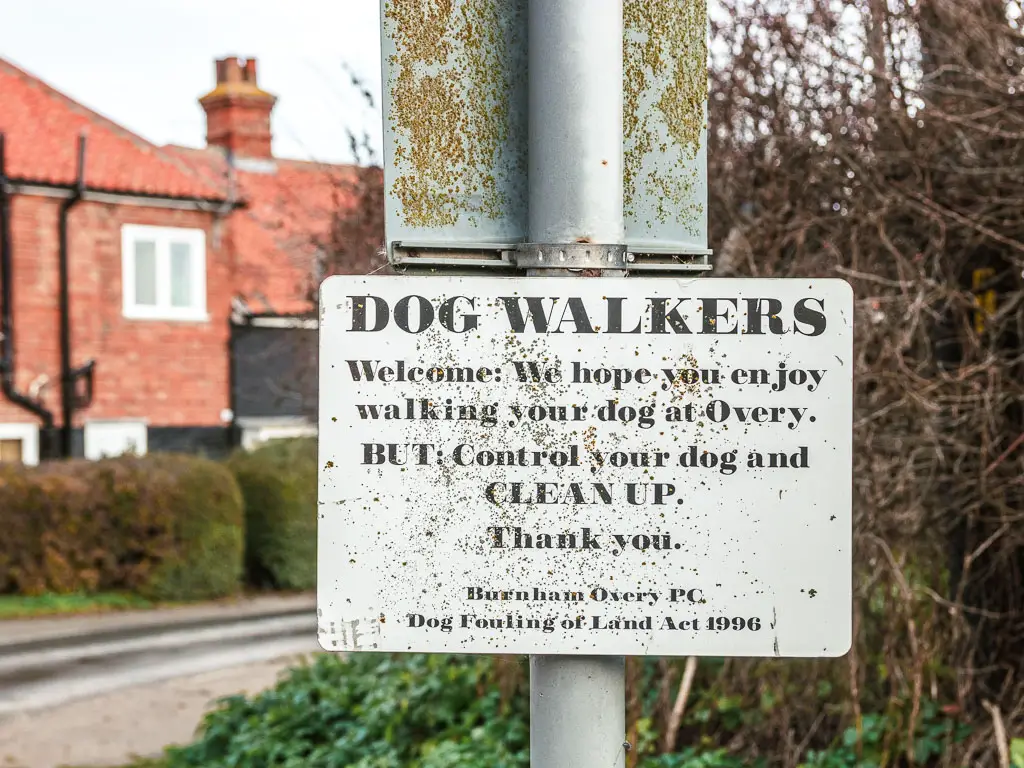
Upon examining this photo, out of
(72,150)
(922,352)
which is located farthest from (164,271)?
(922,352)

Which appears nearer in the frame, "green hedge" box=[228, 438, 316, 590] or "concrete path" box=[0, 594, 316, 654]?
"concrete path" box=[0, 594, 316, 654]

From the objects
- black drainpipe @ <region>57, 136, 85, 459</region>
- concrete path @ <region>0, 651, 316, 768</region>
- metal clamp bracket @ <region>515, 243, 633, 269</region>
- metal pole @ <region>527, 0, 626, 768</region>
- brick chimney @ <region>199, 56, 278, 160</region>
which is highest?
brick chimney @ <region>199, 56, 278, 160</region>

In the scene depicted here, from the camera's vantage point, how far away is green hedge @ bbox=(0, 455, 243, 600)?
50.5 feet

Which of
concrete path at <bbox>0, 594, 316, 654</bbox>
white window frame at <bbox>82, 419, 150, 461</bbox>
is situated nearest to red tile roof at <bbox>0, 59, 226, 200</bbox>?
white window frame at <bbox>82, 419, 150, 461</bbox>

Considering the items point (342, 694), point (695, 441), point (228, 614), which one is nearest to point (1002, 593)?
point (342, 694)

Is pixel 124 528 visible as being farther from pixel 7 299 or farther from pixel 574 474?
pixel 574 474

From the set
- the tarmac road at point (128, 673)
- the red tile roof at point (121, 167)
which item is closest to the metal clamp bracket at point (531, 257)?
the tarmac road at point (128, 673)

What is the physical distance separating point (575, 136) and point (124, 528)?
15.1 meters

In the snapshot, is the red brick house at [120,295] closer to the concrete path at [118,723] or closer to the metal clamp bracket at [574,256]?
the concrete path at [118,723]

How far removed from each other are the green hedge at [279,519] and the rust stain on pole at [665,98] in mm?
Answer: 15775

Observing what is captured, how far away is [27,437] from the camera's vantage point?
19.0 meters

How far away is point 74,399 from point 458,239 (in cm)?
1882

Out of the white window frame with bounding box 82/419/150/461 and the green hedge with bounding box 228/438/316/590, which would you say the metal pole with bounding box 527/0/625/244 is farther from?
the white window frame with bounding box 82/419/150/461

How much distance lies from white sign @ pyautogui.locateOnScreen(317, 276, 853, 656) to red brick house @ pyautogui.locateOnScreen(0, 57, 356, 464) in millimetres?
16848
